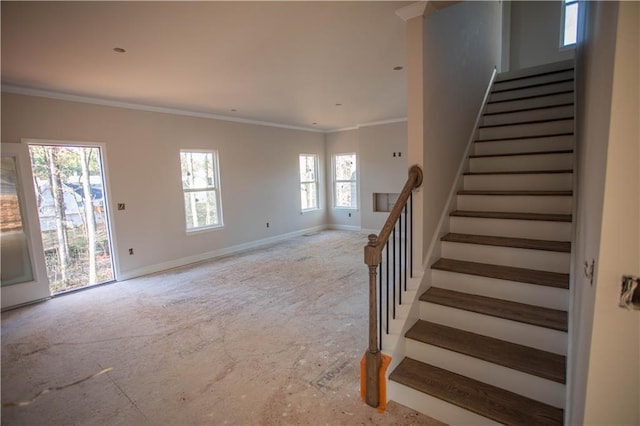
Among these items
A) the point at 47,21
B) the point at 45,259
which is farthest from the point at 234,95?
the point at 45,259

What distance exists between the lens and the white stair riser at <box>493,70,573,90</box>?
11.8ft

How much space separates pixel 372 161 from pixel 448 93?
4554mm

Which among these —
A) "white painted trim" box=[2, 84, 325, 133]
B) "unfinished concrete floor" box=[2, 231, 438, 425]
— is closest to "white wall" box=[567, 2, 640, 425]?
"unfinished concrete floor" box=[2, 231, 438, 425]

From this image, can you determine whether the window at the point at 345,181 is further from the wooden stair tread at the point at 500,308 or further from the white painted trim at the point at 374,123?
the wooden stair tread at the point at 500,308

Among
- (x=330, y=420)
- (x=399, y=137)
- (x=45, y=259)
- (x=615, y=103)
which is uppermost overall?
(x=399, y=137)

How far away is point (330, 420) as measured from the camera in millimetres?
1861

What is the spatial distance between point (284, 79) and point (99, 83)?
2046 mm

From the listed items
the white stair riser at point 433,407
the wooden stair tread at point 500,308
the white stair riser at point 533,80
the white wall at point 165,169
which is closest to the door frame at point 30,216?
the white wall at point 165,169

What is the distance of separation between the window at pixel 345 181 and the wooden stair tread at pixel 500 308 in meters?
5.62

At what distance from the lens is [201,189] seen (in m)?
5.56

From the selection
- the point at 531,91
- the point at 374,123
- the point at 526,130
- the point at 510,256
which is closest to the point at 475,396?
the point at 510,256

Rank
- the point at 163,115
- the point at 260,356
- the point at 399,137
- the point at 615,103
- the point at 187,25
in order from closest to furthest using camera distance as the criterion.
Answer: the point at 615,103 < the point at 187,25 < the point at 260,356 < the point at 163,115 < the point at 399,137

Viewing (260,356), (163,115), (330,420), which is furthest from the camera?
(163,115)

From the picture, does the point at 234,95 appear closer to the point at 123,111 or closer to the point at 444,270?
the point at 123,111
